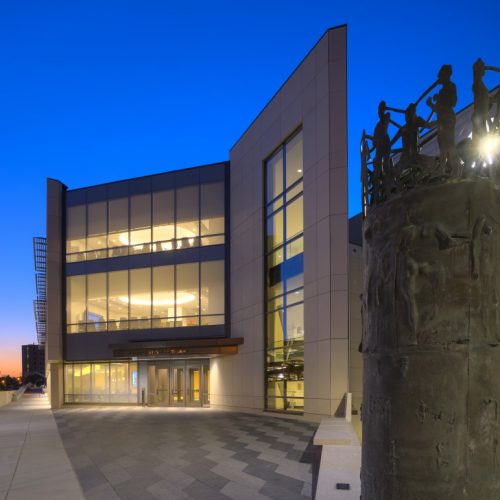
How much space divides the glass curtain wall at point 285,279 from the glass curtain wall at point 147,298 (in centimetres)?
470

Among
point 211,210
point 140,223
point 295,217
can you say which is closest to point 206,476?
point 295,217

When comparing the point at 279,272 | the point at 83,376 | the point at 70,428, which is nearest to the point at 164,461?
the point at 70,428

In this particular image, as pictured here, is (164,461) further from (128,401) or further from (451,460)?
(128,401)

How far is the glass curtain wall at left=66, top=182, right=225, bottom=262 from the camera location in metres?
25.7

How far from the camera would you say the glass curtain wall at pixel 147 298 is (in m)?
25.2

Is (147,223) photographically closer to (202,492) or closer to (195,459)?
(195,459)

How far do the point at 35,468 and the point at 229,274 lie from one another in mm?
15667

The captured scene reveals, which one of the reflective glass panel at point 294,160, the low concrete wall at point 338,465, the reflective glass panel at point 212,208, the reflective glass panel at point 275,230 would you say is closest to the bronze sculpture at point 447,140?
the low concrete wall at point 338,465

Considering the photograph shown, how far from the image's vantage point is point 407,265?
7.23 ft

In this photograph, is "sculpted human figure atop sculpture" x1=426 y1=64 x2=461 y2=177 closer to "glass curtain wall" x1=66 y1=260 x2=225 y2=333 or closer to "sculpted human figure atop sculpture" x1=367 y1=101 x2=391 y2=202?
"sculpted human figure atop sculpture" x1=367 y1=101 x2=391 y2=202

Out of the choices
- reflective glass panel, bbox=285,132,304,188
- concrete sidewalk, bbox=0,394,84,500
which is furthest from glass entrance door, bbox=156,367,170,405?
reflective glass panel, bbox=285,132,304,188

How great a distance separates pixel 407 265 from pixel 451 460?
2.82ft

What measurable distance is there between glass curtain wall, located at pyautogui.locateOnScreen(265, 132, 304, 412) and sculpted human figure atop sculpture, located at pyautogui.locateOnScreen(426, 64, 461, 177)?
16.5 meters

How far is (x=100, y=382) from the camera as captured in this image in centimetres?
2894
